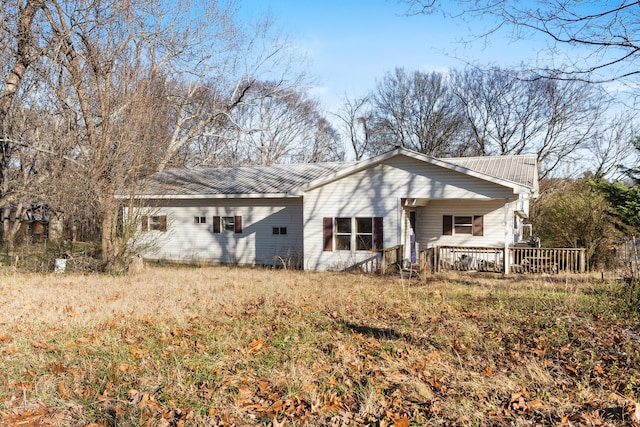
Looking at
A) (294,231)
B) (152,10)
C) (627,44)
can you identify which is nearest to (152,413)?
(627,44)

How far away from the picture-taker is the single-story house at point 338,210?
16.6m

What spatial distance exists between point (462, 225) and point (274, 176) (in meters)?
8.81

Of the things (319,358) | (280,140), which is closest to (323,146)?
(280,140)

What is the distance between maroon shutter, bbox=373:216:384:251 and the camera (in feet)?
57.2

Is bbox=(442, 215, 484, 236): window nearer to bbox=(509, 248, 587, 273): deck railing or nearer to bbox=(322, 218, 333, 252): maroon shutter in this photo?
bbox=(509, 248, 587, 273): deck railing

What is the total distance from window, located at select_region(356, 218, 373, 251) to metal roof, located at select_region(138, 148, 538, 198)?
1928mm

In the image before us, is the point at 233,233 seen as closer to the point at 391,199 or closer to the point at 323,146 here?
the point at 391,199

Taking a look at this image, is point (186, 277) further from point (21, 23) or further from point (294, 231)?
point (21, 23)

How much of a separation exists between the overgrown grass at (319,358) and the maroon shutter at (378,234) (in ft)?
22.3

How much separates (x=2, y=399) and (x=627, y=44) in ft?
30.2

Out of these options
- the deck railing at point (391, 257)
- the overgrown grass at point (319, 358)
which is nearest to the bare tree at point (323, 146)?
the deck railing at point (391, 257)

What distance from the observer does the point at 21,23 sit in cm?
1520

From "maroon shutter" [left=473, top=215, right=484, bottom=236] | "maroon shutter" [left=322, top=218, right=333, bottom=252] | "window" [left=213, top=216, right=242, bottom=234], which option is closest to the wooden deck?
"maroon shutter" [left=473, top=215, right=484, bottom=236]

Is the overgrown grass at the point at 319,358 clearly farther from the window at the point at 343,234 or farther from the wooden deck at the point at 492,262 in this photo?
the window at the point at 343,234
